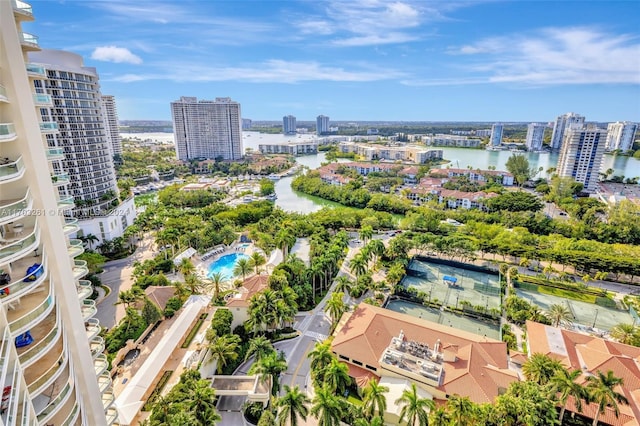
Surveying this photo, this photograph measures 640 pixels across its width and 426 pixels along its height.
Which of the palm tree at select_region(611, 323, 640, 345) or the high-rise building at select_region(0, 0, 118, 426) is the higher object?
the high-rise building at select_region(0, 0, 118, 426)

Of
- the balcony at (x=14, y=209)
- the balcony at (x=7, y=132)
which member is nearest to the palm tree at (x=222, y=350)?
the balcony at (x=14, y=209)

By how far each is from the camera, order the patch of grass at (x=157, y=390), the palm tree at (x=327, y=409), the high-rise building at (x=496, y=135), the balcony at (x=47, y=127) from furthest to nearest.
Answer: the high-rise building at (x=496, y=135) → the patch of grass at (x=157, y=390) → the palm tree at (x=327, y=409) → the balcony at (x=47, y=127)

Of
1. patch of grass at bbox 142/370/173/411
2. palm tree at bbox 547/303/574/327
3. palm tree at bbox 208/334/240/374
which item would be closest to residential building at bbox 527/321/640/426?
palm tree at bbox 547/303/574/327

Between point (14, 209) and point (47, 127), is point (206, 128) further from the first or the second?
point (14, 209)

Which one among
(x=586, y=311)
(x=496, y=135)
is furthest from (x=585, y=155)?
(x=496, y=135)

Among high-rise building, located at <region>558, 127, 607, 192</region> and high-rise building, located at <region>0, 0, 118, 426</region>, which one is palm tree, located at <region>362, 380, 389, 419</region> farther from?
high-rise building, located at <region>558, 127, 607, 192</region>

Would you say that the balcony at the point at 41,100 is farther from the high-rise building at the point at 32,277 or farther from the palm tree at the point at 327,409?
the palm tree at the point at 327,409
